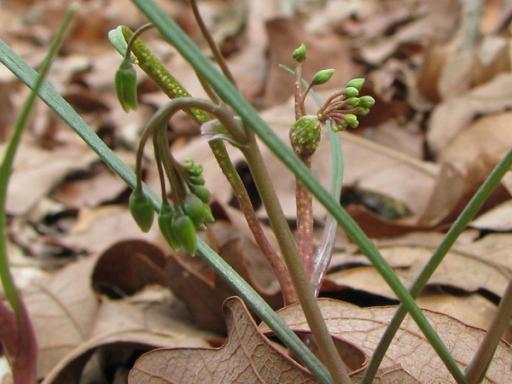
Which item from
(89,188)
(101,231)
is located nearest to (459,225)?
(101,231)

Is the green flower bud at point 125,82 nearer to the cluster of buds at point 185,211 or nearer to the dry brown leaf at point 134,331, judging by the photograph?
Answer: the cluster of buds at point 185,211

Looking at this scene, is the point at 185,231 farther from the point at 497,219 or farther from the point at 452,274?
the point at 497,219

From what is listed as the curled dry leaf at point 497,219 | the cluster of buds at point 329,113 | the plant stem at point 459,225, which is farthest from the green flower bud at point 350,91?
the curled dry leaf at point 497,219

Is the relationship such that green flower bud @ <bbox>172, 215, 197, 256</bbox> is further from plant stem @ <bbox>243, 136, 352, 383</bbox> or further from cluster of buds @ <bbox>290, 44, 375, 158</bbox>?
cluster of buds @ <bbox>290, 44, 375, 158</bbox>

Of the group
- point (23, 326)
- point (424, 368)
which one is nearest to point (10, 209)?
point (23, 326)

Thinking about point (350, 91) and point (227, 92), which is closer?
point (227, 92)

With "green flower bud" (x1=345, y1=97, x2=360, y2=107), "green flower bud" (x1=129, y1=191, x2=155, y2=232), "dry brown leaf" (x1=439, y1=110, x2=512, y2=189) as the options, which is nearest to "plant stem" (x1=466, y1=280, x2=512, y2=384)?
"green flower bud" (x1=345, y1=97, x2=360, y2=107)
